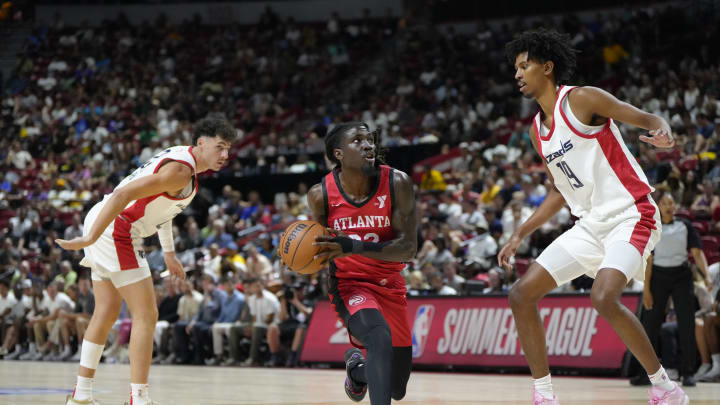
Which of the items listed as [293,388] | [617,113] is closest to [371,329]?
[617,113]

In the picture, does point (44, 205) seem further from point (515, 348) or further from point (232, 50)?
point (515, 348)

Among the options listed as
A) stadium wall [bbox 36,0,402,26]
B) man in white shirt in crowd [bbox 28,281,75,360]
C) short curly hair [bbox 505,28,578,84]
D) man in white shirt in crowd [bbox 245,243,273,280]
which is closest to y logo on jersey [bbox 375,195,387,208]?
short curly hair [bbox 505,28,578,84]

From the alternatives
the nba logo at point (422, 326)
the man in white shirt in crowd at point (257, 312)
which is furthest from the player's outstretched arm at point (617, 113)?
the man in white shirt in crowd at point (257, 312)

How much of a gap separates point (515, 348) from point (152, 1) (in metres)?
21.4

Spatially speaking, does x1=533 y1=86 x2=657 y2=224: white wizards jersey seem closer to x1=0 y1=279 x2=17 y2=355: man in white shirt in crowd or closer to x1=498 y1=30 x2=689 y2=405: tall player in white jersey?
x1=498 y1=30 x2=689 y2=405: tall player in white jersey

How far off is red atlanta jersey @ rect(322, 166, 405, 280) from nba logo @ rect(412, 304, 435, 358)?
6696 mm

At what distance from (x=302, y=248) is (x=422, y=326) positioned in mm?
7256

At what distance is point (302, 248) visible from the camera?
189 inches

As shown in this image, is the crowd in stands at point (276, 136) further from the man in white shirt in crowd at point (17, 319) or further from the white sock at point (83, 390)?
the white sock at point (83, 390)

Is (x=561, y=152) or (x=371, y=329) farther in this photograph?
(x=561, y=152)

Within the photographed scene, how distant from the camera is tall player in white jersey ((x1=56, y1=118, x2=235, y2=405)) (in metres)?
5.79

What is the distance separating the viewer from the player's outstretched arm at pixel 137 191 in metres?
5.29

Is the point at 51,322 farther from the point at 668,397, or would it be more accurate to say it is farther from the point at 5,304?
the point at 668,397

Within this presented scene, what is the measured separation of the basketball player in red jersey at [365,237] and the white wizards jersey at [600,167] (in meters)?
0.89
